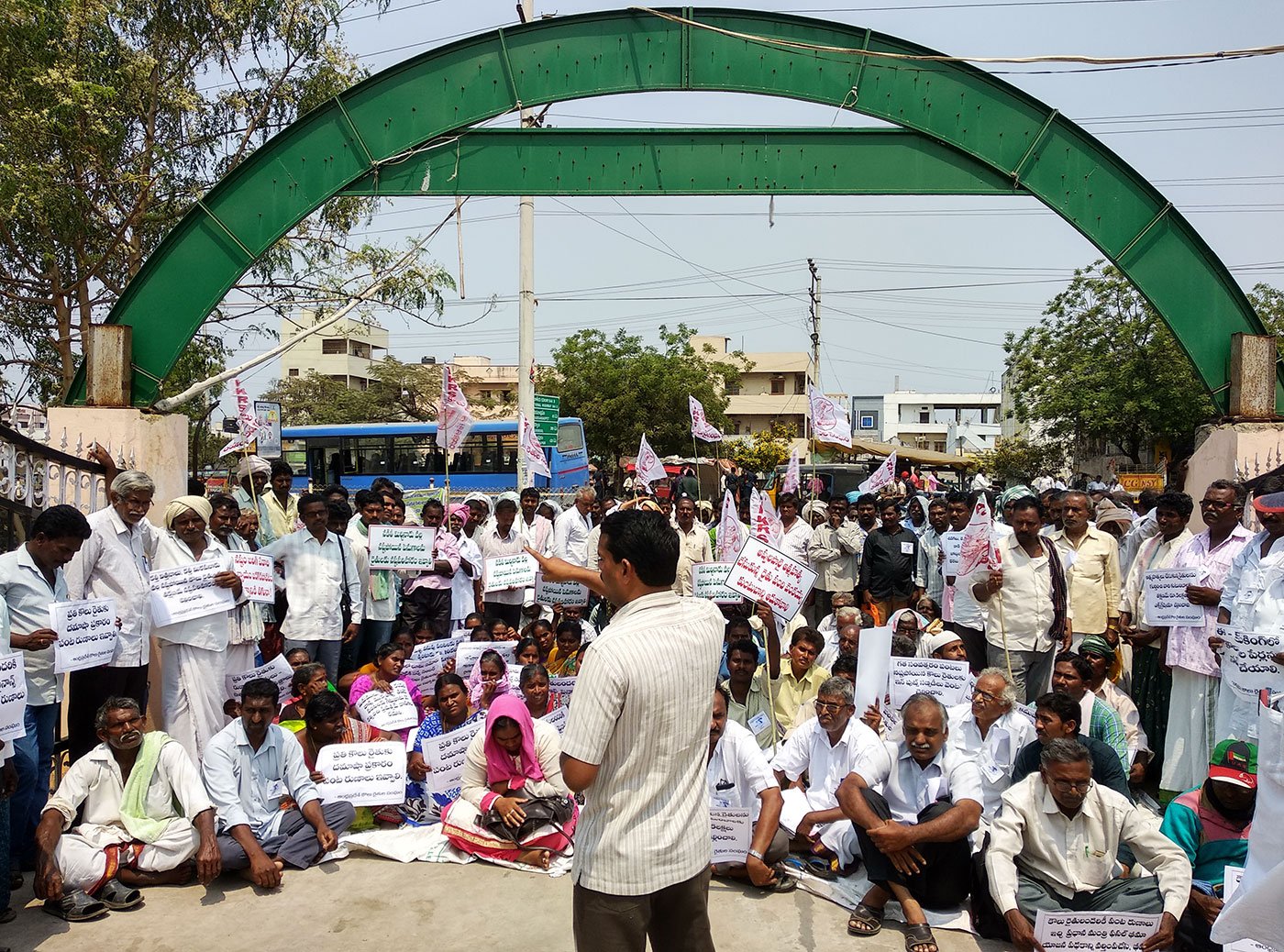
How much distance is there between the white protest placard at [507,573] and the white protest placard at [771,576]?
8.05ft

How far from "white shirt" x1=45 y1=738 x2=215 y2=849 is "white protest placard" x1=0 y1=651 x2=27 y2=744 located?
1.93ft

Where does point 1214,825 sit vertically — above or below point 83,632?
below

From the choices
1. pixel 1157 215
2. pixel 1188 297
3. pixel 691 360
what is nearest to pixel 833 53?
pixel 1157 215

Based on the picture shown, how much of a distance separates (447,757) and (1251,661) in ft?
13.7

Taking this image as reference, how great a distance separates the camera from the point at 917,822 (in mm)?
4898

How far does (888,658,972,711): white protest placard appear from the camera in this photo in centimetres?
607

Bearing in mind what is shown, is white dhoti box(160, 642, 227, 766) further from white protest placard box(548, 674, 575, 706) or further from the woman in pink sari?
white protest placard box(548, 674, 575, 706)

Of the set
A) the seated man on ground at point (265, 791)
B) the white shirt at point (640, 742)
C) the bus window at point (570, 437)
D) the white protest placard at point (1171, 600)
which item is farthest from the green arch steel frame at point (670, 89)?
the bus window at point (570, 437)

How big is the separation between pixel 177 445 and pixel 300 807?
106 inches

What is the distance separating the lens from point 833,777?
5.48 m

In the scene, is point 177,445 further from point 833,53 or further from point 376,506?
point 833,53

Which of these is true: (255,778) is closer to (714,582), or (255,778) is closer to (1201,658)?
(714,582)

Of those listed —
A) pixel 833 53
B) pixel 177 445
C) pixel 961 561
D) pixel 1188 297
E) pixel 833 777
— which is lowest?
pixel 833 777

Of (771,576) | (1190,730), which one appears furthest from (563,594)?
(1190,730)
